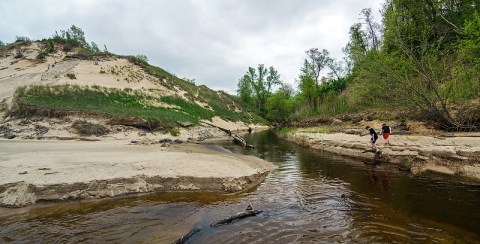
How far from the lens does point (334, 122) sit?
1215 inches

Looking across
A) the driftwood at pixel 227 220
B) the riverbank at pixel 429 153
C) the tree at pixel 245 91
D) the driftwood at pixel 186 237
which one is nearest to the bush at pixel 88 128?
the driftwood at pixel 227 220

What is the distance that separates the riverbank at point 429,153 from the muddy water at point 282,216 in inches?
34.5

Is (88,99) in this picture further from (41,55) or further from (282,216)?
(282,216)

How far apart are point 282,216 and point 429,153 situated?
9.36 meters

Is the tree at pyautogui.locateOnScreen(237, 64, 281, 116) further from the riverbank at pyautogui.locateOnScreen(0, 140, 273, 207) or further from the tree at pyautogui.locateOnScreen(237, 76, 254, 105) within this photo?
the riverbank at pyautogui.locateOnScreen(0, 140, 273, 207)

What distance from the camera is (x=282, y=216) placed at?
25.3 ft

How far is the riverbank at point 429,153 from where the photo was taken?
434 inches

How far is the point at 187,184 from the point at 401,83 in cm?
1537

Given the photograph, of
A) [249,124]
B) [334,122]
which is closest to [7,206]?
[334,122]

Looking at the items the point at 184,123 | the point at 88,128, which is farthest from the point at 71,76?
the point at 184,123

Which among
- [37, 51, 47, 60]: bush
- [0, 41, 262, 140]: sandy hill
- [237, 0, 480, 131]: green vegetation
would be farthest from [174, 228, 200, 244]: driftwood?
[37, 51, 47, 60]: bush

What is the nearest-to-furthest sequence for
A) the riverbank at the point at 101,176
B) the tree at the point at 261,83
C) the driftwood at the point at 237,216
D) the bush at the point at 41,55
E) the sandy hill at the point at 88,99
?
the driftwood at the point at 237,216
the riverbank at the point at 101,176
the sandy hill at the point at 88,99
the bush at the point at 41,55
the tree at the point at 261,83

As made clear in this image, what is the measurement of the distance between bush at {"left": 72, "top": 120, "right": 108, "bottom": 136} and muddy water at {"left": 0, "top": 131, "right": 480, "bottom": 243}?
15.9 metres

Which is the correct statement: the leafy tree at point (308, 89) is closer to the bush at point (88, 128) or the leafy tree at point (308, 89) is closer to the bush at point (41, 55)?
the bush at point (88, 128)
